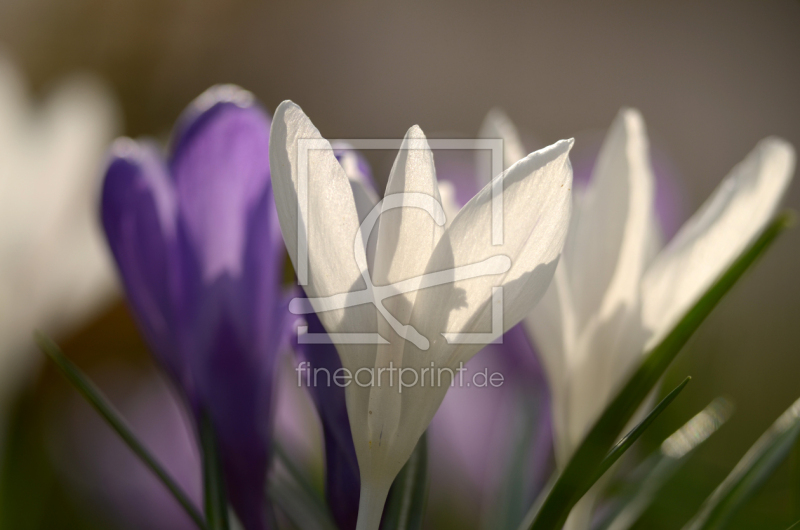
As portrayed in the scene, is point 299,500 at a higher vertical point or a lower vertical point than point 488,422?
higher

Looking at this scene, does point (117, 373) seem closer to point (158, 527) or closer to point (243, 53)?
point (158, 527)

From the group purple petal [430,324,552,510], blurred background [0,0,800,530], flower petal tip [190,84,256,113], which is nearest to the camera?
flower petal tip [190,84,256,113]

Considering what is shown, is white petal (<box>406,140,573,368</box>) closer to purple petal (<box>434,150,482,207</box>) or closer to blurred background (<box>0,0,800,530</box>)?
purple petal (<box>434,150,482,207</box>)

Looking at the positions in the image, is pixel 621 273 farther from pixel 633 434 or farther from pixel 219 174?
pixel 219 174

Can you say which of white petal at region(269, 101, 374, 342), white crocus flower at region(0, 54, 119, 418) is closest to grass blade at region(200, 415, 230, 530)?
white petal at region(269, 101, 374, 342)

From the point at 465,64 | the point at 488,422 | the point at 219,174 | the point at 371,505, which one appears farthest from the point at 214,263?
the point at 465,64

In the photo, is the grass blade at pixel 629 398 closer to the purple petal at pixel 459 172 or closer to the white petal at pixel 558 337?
the white petal at pixel 558 337
